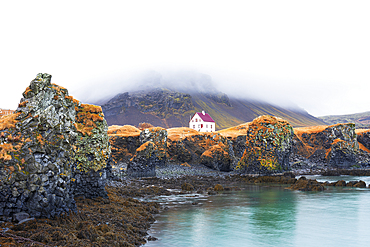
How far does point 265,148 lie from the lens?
204ft

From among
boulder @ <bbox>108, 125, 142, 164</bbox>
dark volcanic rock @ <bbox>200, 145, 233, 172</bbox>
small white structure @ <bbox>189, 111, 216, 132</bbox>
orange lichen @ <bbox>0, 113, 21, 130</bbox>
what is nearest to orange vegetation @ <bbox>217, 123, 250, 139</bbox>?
dark volcanic rock @ <bbox>200, 145, 233, 172</bbox>

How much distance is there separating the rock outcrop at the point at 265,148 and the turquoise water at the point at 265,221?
72.7 feet

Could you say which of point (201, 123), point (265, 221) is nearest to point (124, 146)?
point (265, 221)

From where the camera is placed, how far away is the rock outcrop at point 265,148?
62.0 m

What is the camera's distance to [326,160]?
94.8m

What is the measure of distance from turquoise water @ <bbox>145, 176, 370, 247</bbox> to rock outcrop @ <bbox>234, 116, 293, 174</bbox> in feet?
72.7

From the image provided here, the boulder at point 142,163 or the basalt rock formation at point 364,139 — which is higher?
the basalt rock formation at point 364,139

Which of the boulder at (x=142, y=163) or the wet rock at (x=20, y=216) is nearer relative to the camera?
the wet rock at (x=20, y=216)

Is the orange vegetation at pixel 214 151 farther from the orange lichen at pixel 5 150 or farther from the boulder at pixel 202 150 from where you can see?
the orange lichen at pixel 5 150

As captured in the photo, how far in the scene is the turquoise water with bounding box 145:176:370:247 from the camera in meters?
20.8

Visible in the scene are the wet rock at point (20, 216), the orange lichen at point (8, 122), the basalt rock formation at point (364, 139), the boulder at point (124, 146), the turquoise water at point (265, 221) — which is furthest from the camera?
the basalt rock formation at point (364, 139)

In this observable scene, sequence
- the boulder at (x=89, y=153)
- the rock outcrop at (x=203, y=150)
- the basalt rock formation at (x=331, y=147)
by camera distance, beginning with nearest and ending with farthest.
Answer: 1. the boulder at (x=89, y=153)
2. the rock outcrop at (x=203, y=150)
3. the basalt rock formation at (x=331, y=147)

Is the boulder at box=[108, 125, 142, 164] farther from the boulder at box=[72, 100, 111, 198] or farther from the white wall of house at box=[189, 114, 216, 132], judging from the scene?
the white wall of house at box=[189, 114, 216, 132]

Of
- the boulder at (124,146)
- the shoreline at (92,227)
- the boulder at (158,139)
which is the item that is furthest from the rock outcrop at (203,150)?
the shoreline at (92,227)
